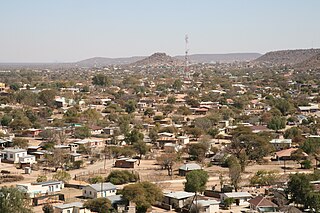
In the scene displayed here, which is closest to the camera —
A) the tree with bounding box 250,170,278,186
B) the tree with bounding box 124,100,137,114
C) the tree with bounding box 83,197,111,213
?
the tree with bounding box 83,197,111,213

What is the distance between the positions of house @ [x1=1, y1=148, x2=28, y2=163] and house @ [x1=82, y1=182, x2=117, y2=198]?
9585mm

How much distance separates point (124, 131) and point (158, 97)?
90.2ft

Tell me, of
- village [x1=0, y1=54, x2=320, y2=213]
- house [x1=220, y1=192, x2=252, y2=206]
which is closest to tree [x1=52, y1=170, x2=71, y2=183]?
village [x1=0, y1=54, x2=320, y2=213]

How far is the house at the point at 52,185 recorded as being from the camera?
24812mm

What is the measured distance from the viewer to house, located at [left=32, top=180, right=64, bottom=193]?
24.8 metres

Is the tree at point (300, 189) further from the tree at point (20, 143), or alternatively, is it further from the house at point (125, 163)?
the tree at point (20, 143)

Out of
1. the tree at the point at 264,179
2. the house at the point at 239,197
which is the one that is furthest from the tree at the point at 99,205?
the tree at the point at 264,179

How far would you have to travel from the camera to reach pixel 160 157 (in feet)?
103

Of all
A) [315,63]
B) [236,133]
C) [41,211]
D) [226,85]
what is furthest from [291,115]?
[315,63]

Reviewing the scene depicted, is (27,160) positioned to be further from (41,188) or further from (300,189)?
(300,189)

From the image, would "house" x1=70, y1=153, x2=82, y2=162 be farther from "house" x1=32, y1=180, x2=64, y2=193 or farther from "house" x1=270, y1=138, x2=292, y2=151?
"house" x1=270, y1=138, x2=292, y2=151

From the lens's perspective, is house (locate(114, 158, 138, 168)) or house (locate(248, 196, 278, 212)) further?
house (locate(114, 158, 138, 168))

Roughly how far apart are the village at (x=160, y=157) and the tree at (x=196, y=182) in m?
0.04

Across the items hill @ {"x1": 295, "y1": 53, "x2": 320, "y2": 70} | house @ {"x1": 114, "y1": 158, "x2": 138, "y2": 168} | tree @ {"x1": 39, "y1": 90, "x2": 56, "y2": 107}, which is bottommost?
house @ {"x1": 114, "y1": 158, "x2": 138, "y2": 168}
